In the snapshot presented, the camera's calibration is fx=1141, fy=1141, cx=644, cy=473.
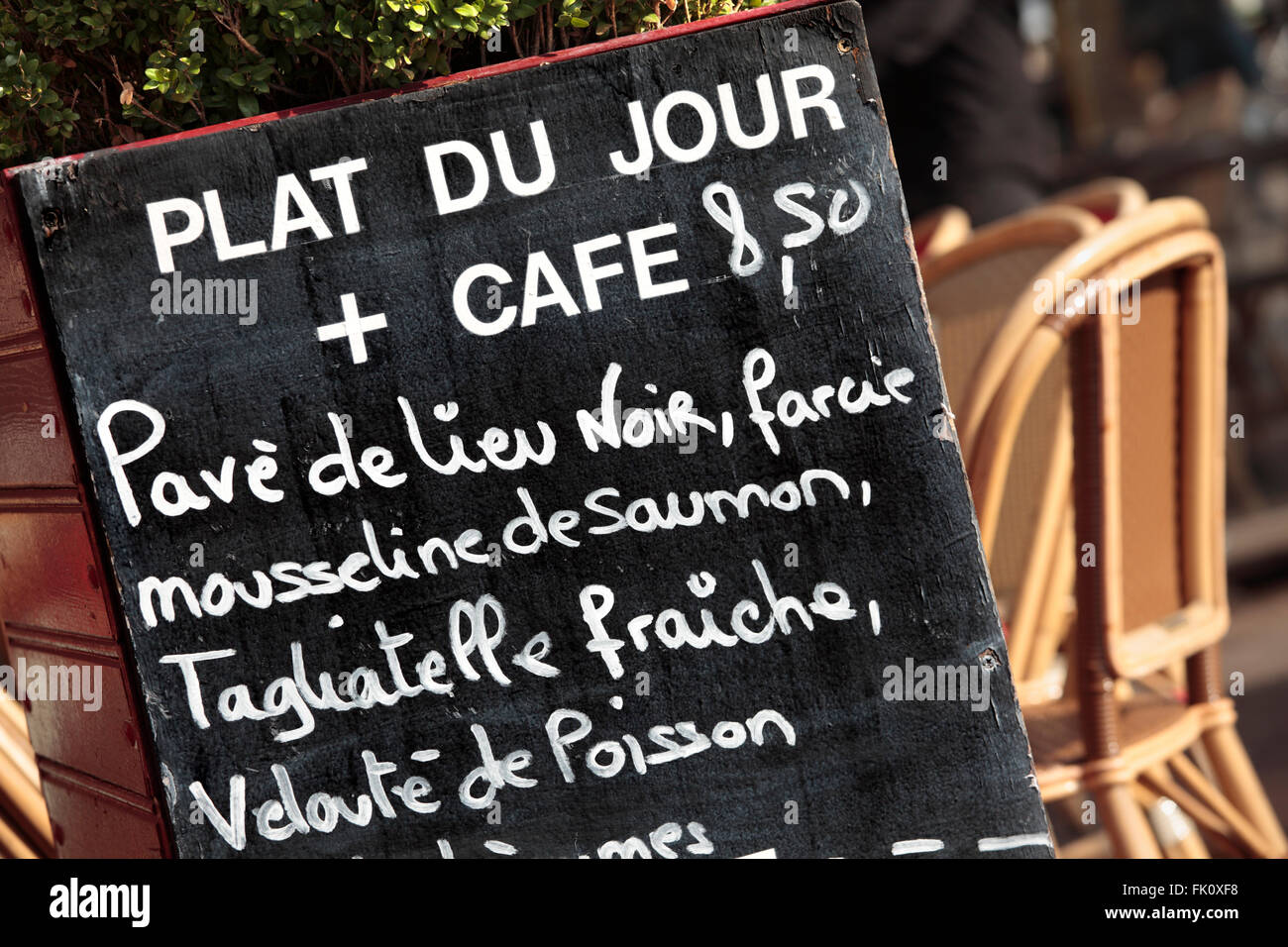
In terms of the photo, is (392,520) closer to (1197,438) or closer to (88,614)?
(88,614)

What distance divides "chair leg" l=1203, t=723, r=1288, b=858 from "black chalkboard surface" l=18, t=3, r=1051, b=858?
0.86m

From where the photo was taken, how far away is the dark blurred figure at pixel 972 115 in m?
3.94

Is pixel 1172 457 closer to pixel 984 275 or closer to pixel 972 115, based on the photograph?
pixel 984 275

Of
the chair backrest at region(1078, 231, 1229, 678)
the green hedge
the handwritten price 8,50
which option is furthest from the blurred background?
the green hedge

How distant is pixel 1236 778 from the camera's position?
221cm

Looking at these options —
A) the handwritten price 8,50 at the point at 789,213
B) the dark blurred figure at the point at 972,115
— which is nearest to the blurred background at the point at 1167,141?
the dark blurred figure at the point at 972,115

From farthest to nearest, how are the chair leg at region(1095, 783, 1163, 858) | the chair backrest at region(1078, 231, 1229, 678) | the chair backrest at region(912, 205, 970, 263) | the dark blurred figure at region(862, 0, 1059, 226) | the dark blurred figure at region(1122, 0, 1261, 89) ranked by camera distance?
the dark blurred figure at region(1122, 0, 1261, 89), the dark blurred figure at region(862, 0, 1059, 226), the chair backrest at region(912, 205, 970, 263), the chair backrest at region(1078, 231, 1229, 678), the chair leg at region(1095, 783, 1163, 858)

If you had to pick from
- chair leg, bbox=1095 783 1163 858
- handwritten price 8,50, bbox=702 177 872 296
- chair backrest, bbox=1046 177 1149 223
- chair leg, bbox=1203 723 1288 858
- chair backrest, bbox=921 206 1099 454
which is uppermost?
handwritten price 8,50, bbox=702 177 872 296

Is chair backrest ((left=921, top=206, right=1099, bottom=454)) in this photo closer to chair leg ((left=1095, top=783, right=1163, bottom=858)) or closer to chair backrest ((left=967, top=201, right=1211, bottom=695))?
chair backrest ((left=967, top=201, right=1211, bottom=695))

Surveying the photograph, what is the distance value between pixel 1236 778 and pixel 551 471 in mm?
1564

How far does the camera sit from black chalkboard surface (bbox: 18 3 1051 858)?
1.50 meters

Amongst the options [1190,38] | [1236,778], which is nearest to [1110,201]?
[1236,778]
